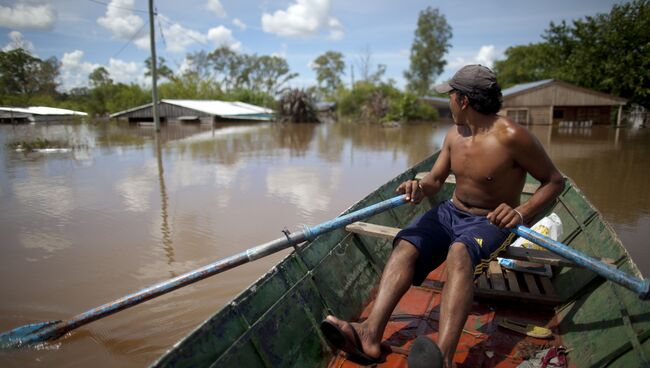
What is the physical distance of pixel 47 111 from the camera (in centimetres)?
2995

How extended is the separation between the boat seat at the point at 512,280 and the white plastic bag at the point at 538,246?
0.06 metres

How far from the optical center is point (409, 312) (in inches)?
115

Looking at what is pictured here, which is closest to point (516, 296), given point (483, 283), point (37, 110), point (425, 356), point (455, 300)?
point (483, 283)

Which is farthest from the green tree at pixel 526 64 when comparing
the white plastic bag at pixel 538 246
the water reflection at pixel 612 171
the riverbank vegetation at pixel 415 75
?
the white plastic bag at pixel 538 246

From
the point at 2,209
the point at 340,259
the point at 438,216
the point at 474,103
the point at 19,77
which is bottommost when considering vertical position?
the point at 2,209

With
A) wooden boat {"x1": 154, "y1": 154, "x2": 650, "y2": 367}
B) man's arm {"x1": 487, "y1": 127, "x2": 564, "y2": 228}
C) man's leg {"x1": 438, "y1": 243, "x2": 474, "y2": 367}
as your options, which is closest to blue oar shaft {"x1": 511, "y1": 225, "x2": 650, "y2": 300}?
man's arm {"x1": 487, "y1": 127, "x2": 564, "y2": 228}

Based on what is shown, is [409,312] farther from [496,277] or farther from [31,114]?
[31,114]

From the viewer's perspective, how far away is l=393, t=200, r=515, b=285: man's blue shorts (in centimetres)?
236

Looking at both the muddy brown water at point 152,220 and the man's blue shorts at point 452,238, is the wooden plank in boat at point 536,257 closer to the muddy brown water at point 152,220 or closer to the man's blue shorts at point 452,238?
the man's blue shorts at point 452,238

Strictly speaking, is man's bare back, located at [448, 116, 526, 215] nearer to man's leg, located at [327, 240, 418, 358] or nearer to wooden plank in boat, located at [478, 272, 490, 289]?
man's leg, located at [327, 240, 418, 358]

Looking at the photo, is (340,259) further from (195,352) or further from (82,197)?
(82,197)

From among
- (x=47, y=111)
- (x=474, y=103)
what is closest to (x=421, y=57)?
(x=47, y=111)

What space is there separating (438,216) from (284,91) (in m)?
37.6

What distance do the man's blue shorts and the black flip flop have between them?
0.64 m
